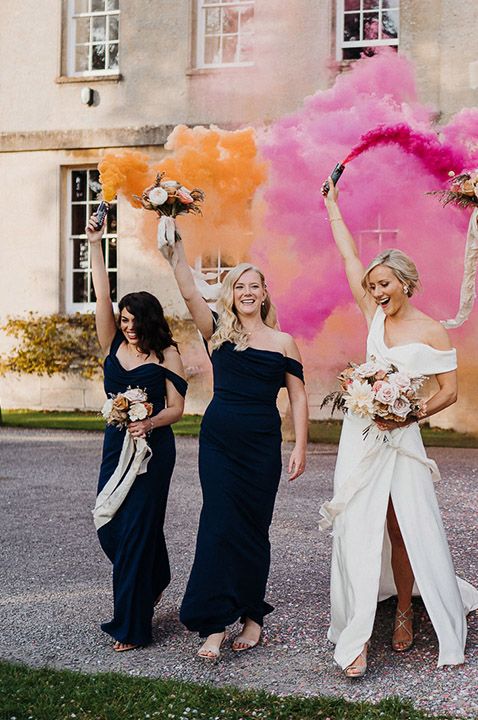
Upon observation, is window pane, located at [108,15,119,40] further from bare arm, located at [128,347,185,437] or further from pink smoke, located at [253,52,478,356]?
bare arm, located at [128,347,185,437]

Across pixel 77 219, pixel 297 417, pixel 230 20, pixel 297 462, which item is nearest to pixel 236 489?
pixel 297 462

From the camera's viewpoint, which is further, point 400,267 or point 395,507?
point 400,267

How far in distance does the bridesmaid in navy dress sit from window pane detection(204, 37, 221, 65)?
509 inches

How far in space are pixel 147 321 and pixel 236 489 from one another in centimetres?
116

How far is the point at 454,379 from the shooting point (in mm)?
5141

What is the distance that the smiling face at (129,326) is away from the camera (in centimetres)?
567

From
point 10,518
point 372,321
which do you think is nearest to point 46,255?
point 10,518

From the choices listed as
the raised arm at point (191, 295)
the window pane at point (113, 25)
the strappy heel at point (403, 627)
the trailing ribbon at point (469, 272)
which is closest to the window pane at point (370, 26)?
the window pane at point (113, 25)

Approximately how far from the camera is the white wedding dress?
4949 mm

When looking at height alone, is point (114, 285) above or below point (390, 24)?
below

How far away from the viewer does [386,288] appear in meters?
5.17

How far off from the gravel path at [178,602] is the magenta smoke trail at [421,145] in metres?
4.64

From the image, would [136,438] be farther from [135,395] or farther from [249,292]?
[249,292]

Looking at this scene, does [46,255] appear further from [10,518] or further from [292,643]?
[292,643]
